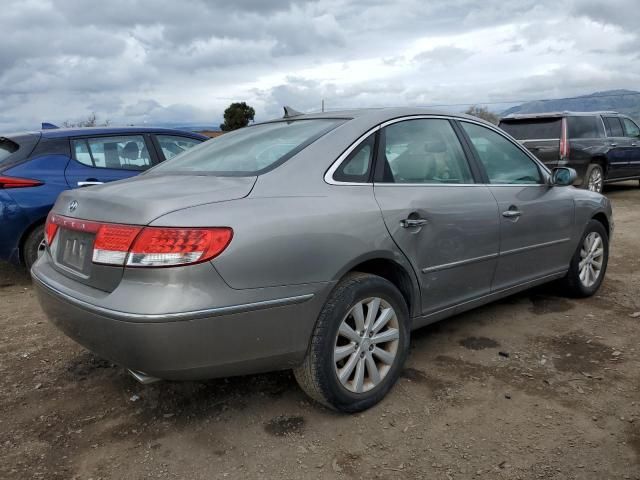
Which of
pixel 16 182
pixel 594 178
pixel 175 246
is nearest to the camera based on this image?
pixel 175 246

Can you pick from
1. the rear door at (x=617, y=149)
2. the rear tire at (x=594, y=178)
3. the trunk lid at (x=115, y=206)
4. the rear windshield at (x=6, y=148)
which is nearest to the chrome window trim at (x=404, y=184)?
the trunk lid at (x=115, y=206)

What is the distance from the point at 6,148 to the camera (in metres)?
5.24

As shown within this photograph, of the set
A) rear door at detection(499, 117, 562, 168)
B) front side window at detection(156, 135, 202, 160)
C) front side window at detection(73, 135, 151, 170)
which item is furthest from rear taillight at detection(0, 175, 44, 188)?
rear door at detection(499, 117, 562, 168)

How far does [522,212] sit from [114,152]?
4.03 meters

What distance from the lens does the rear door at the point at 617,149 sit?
1138cm

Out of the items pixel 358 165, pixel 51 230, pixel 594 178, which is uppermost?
pixel 358 165

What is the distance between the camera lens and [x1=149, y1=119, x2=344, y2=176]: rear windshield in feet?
9.25

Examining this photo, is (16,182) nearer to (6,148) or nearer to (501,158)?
(6,148)

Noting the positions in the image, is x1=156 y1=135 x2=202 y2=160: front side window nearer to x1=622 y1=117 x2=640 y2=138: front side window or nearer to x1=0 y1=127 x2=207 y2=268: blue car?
x1=0 y1=127 x2=207 y2=268: blue car

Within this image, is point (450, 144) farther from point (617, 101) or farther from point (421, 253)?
point (617, 101)

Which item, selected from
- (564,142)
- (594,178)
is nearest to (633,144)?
(594,178)

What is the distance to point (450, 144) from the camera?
3553 mm

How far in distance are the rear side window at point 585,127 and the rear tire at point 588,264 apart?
638cm

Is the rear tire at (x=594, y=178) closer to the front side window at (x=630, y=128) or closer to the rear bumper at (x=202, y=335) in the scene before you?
the front side window at (x=630, y=128)
